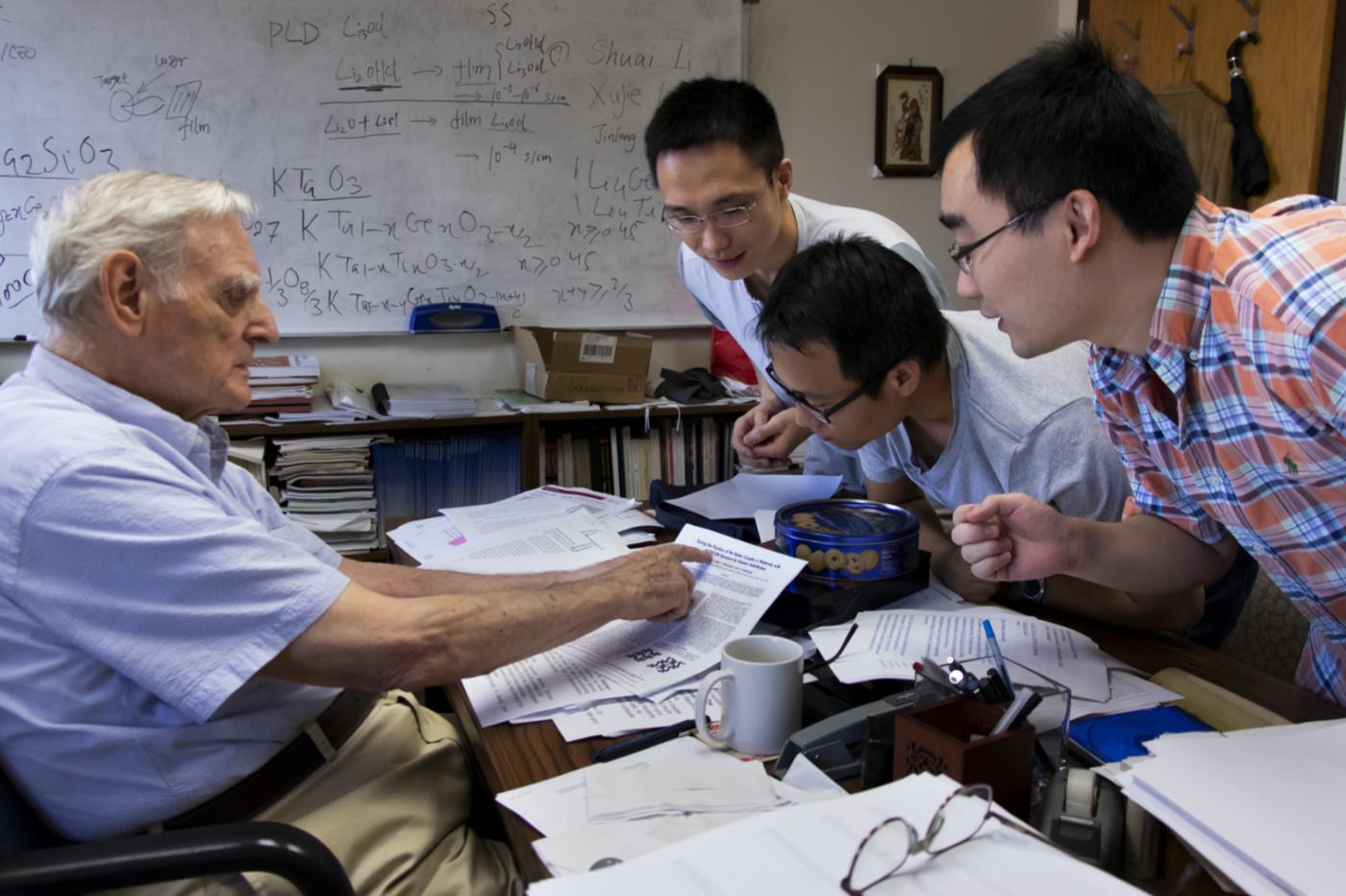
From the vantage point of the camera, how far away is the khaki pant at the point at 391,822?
1058mm

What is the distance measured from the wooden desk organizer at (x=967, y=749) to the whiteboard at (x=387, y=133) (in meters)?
2.68

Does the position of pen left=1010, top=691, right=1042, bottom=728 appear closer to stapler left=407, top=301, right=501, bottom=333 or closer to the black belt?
the black belt

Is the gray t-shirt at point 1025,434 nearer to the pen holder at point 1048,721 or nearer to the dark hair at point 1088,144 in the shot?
the dark hair at point 1088,144

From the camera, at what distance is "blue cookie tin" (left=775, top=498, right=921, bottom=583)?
1293 mm

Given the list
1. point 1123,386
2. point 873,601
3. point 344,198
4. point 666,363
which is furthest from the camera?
point 666,363

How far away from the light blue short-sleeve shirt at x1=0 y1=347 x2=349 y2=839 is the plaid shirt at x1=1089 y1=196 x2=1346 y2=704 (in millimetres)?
962

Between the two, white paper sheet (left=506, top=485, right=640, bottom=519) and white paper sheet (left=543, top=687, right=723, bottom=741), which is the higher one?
white paper sheet (left=506, top=485, right=640, bottom=519)

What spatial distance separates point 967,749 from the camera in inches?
29.2

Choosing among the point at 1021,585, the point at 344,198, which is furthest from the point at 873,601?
the point at 344,198

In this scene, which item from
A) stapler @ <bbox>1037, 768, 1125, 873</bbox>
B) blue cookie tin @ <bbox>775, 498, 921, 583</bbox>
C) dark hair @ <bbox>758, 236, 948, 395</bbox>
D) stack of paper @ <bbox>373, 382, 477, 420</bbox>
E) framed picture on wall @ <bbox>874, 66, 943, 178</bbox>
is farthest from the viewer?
framed picture on wall @ <bbox>874, 66, 943, 178</bbox>

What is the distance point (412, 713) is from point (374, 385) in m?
1.94

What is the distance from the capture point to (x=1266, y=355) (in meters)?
0.93

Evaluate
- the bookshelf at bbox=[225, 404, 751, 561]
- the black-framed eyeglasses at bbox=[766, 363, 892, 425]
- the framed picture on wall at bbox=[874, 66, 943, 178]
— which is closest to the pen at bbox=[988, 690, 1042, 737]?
the black-framed eyeglasses at bbox=[766, 363, 892, 425]

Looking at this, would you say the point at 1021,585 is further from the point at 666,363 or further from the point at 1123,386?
the point at 666,363
